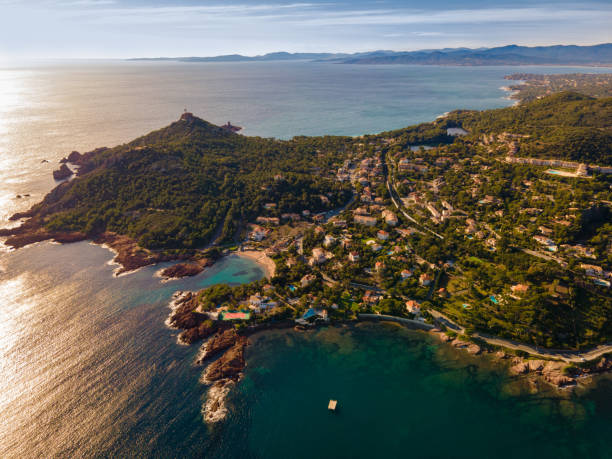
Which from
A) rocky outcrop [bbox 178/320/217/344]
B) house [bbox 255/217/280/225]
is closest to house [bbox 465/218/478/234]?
house [bbox 255/217/280/225]

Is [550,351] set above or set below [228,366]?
above

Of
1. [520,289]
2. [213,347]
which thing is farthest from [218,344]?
[520,289]

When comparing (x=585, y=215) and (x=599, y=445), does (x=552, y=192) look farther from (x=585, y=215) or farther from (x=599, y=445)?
(x=599, y=445)

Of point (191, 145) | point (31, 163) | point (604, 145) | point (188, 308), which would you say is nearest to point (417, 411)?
point (188, 308)

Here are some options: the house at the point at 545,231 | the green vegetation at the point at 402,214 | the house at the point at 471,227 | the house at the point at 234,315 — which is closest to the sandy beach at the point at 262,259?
the green vegetation at the point at 402,214

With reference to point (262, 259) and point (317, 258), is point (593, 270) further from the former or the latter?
point (262, 259)
